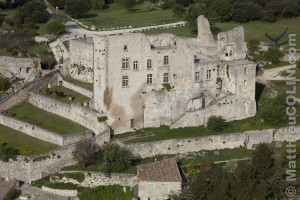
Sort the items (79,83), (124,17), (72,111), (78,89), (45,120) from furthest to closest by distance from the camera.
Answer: (124,17), (79,83), (78,89), (45,120), (72,111)

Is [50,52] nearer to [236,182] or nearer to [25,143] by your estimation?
[25,143]

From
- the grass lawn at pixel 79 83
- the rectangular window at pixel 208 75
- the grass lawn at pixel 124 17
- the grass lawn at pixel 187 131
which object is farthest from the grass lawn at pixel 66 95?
the grass lawn at pixel 124 17

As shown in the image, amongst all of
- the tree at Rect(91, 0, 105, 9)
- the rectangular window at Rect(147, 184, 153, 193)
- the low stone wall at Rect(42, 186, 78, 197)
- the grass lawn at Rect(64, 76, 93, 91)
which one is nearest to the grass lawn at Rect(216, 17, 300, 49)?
the tree at Rect(91, 0, 105, 9)

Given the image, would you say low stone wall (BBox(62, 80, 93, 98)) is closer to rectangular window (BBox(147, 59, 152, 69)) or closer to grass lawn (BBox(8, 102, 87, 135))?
grass lawn (BBox(8, 102, 87, 135))

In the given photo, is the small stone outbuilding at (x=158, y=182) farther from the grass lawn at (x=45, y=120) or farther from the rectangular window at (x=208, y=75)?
the rectangular window at (x=208, y=75)

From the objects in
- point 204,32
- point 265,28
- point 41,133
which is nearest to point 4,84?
point 41,133

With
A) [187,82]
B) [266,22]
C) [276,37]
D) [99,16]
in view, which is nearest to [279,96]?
[187,82]

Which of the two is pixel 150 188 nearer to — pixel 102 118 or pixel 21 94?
pixel 102 118
